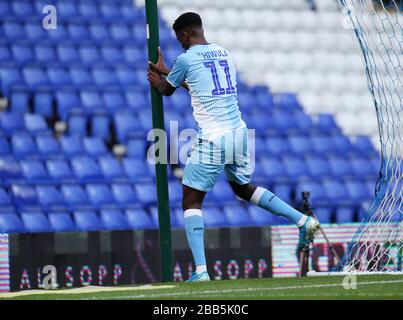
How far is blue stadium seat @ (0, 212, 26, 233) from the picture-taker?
10656 mm

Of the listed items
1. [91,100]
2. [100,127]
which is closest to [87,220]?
[100,127]

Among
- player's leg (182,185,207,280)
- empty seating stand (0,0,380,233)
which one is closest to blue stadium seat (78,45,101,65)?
empty seating stand (0,0,380,233)

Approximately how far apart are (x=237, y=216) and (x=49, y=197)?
2322 millimetres

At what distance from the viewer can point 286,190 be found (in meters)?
13.1

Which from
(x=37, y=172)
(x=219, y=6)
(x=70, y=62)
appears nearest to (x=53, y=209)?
(x=37, y=172)

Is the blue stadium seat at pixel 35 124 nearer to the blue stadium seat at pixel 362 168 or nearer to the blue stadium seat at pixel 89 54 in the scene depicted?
the blue stadium seat at pixel 89 54

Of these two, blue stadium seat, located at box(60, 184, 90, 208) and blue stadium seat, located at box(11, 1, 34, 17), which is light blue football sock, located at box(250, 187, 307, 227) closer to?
blue stadium seat, located at box(60, 184, 90, 208)

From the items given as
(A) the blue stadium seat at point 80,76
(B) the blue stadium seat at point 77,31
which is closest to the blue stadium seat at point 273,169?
(A) the blue stadium seat at point 80,76

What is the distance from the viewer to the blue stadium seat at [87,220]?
11160 millimetres

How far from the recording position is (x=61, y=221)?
11062 mm

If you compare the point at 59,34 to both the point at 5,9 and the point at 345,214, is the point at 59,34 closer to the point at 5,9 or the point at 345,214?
the point at 5,9

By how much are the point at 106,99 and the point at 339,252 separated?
4.47m

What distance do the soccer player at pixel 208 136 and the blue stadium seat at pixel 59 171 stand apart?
501 cm
